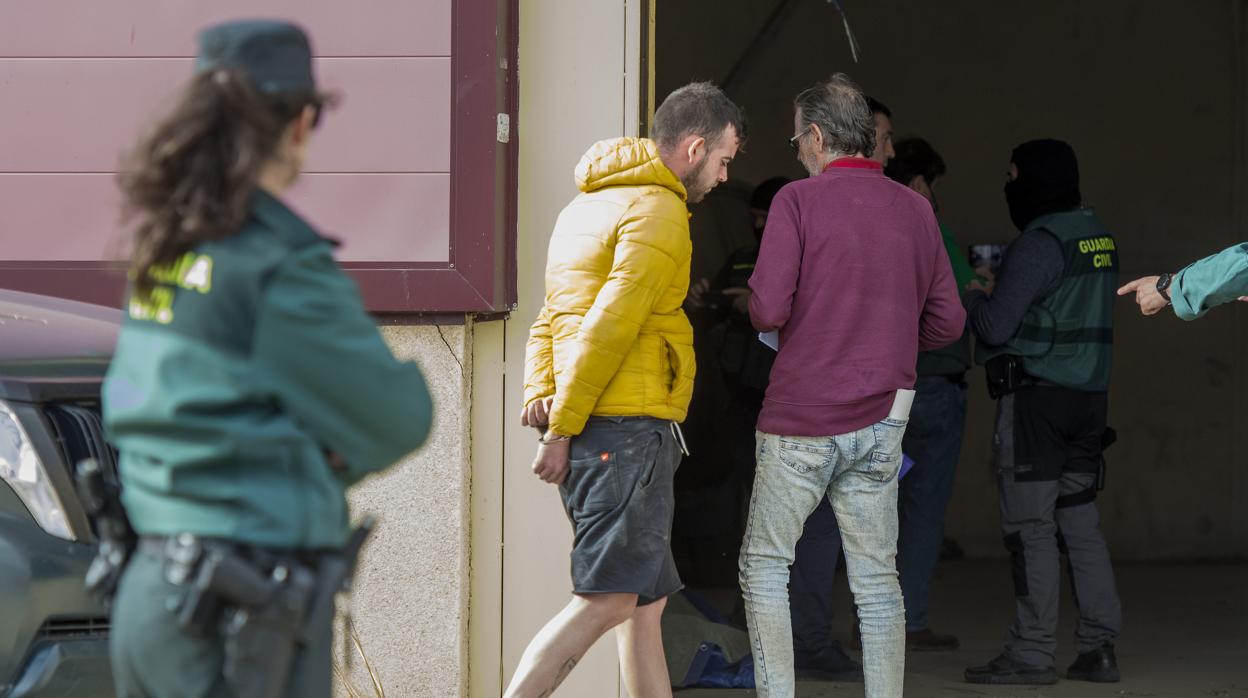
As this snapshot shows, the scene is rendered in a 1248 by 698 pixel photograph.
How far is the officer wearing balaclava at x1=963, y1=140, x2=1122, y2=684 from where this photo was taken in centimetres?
579

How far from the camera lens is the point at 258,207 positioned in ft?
7.96

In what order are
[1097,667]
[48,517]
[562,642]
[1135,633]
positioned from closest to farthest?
[48,517], [562,642], [1097,667], [1135,633]

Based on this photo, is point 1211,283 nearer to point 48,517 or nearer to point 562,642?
point 562,642

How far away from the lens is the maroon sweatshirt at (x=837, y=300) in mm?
4484

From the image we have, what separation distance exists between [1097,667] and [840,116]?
8.47ft

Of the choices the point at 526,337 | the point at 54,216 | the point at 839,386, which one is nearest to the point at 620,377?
the point at 839,386

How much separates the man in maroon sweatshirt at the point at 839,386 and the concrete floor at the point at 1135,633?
122 centimetres

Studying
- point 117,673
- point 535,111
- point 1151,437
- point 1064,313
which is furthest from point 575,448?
point 1151,437

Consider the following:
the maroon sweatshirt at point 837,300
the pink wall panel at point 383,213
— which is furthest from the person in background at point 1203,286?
the pink wall panel at point 383,213

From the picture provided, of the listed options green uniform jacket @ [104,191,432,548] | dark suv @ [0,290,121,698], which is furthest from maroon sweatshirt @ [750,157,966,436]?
green uniform jacket @ [104,191,432,548]

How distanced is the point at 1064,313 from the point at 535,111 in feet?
6.96

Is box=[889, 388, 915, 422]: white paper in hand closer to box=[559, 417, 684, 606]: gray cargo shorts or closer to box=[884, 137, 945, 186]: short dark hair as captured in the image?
box=[559, 417, 684, 606]: gray cargo shorts

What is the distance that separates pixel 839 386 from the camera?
4.48 m

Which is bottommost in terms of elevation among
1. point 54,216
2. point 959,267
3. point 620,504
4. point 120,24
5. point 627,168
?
point 620,504
